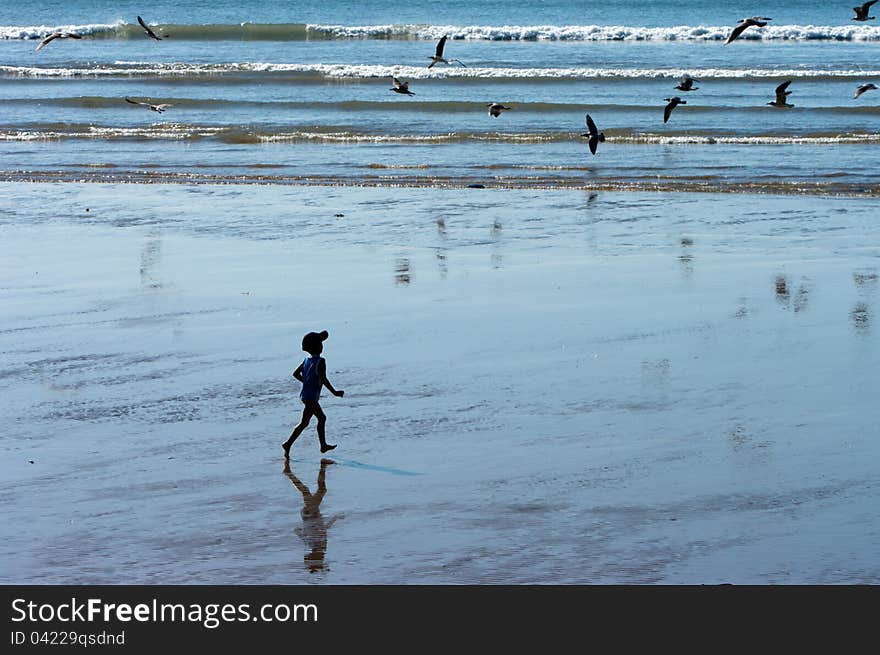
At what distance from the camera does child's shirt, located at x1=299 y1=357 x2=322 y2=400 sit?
847cm

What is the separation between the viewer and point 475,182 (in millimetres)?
20375

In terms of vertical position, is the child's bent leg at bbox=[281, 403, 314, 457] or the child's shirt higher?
the child's shirt

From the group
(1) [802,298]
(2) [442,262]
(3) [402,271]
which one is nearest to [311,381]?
(3) [402,271]

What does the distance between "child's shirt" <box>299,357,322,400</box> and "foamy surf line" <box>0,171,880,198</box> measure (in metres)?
11.0

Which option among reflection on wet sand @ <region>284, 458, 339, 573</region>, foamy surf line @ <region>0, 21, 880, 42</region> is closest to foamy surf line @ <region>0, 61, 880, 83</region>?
foamy surf line @ <region>0, 21, 880, 42</region>

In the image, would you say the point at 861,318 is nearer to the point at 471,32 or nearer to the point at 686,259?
the point at 686,259

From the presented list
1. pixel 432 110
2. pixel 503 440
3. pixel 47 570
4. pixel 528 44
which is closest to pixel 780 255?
pixel 503 440

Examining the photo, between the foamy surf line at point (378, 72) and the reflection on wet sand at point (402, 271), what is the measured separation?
24333 millimetres

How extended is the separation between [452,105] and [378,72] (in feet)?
30.5

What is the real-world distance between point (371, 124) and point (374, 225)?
41.8 ft

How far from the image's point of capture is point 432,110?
31000mm

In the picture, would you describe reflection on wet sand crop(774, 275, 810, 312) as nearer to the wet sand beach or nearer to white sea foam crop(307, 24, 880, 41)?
the wet sand beach

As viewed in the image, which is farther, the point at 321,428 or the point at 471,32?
the point at 471,32

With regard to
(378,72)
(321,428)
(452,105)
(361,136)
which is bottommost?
(321,428)
